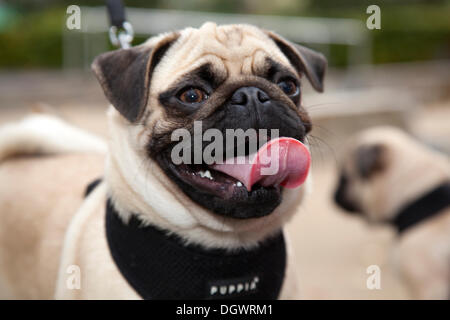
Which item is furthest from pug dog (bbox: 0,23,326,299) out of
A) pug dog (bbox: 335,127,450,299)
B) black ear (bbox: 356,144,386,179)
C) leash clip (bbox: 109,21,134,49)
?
black ear (bbox: 356,144,386,179)

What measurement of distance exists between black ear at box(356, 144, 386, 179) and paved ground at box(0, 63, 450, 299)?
0.45m

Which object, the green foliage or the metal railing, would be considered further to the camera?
the green foliage

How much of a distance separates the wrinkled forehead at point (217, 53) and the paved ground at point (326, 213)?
46 cm

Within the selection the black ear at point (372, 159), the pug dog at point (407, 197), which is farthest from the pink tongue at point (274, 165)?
the black ear at point (372, 159)

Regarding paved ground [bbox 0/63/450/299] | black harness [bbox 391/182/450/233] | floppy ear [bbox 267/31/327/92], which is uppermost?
floppy ear [bbox 267/31/327/92]

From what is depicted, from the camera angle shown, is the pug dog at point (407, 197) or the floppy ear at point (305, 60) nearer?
the floppy ear at point (305, 60)

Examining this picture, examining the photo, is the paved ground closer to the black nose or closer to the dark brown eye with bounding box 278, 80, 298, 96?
the dark brown eye with bounding box 278, 80, 298, 96

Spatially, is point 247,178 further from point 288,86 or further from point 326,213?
point 326,213

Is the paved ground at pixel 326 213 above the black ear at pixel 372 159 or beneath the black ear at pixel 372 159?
beneath

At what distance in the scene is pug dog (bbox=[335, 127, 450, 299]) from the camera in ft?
13.5

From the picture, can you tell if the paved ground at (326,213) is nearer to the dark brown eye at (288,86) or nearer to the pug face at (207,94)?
the dark brown eye at (288,86)

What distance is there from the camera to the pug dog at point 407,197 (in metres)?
4.11

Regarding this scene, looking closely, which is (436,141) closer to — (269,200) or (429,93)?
(269,200)

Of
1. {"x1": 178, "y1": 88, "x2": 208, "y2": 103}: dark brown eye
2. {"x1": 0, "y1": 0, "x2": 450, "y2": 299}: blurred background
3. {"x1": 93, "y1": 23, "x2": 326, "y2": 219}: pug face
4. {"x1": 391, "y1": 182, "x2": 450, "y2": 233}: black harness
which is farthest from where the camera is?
{"x1": 0, "y1": 0, "x2": 450, "y2": 299}: blurred background
